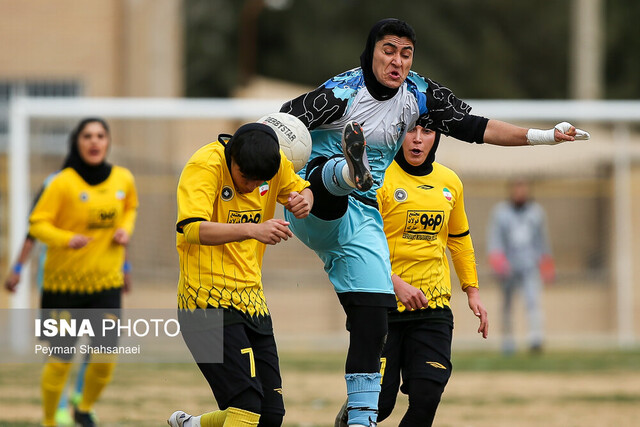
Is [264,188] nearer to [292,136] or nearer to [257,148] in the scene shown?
[292,136]

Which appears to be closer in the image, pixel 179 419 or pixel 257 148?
pixel 257 148

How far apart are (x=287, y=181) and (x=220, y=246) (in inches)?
18.9

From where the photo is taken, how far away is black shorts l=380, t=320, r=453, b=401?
6.83m

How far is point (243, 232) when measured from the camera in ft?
18.0

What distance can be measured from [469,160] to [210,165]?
13597mm

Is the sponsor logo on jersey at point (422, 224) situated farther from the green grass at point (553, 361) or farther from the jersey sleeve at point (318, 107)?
the green grass at point (553, 361)

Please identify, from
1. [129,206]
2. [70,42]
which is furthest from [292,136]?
[70,42]

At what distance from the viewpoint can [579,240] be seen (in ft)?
62.2

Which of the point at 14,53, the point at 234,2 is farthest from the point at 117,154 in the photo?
the point at 234,2

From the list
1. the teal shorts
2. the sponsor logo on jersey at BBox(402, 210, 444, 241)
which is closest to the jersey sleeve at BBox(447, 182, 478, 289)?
the sponsor logo on jersey at BBox(402, 210, 444, 241)

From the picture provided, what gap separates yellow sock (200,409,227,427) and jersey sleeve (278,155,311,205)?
1112 millimetres

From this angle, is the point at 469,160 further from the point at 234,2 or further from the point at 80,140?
the point at 234,2

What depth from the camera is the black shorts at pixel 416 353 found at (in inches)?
269

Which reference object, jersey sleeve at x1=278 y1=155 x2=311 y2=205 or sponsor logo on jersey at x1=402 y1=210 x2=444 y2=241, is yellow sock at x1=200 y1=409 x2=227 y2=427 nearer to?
jersey sleeve at x1=278 y1=155 x2=311 y2=205
